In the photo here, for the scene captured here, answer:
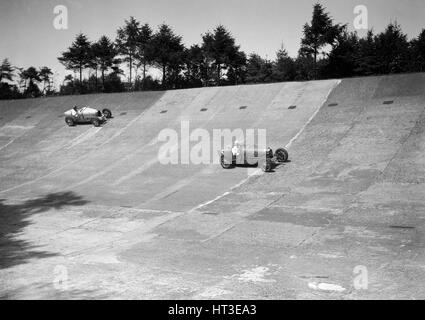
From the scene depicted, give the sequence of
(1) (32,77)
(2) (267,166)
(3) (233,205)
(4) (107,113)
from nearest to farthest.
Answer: (3) (233,205) < (2) (267,166) < (4) (107,113) < (1) (32,77)

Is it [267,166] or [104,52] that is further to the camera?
[104,52]

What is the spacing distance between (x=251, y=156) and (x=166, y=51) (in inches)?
1607

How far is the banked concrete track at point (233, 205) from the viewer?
8367 mm

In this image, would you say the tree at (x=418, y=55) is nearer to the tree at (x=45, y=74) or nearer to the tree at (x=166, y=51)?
the tree at (x=166, y=51)

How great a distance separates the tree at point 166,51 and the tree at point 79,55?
13.6 m

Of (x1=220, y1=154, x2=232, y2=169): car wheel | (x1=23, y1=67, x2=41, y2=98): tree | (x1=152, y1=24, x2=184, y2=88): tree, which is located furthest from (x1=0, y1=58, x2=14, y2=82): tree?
(x1=220, y1=154, x2=232, y2=169): car wheel

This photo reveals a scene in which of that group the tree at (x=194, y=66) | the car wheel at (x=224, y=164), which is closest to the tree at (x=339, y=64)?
the tree at (x=194, y=66)

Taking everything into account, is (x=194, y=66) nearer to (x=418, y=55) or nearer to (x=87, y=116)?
(x=418, y=55)

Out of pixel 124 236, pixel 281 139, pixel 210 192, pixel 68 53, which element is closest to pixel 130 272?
pixel 124 236

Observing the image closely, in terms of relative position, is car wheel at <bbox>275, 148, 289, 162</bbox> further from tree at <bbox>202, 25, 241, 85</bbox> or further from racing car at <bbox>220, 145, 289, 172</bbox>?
tree at <bbox>202, 25, 241, 85</bbox>

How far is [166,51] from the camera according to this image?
55.7 meters

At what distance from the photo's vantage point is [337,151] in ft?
62.2

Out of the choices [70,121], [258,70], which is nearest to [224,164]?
[70,121]

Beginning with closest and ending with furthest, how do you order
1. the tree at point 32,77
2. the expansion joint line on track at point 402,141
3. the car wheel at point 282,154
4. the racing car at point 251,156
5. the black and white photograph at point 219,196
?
the black and white photograph at point 219,196 < the expansion joint line on track at point 402,141 < the racing car at point 251,156 < the car wheel at point 282,154 < the tree at point 32,77
